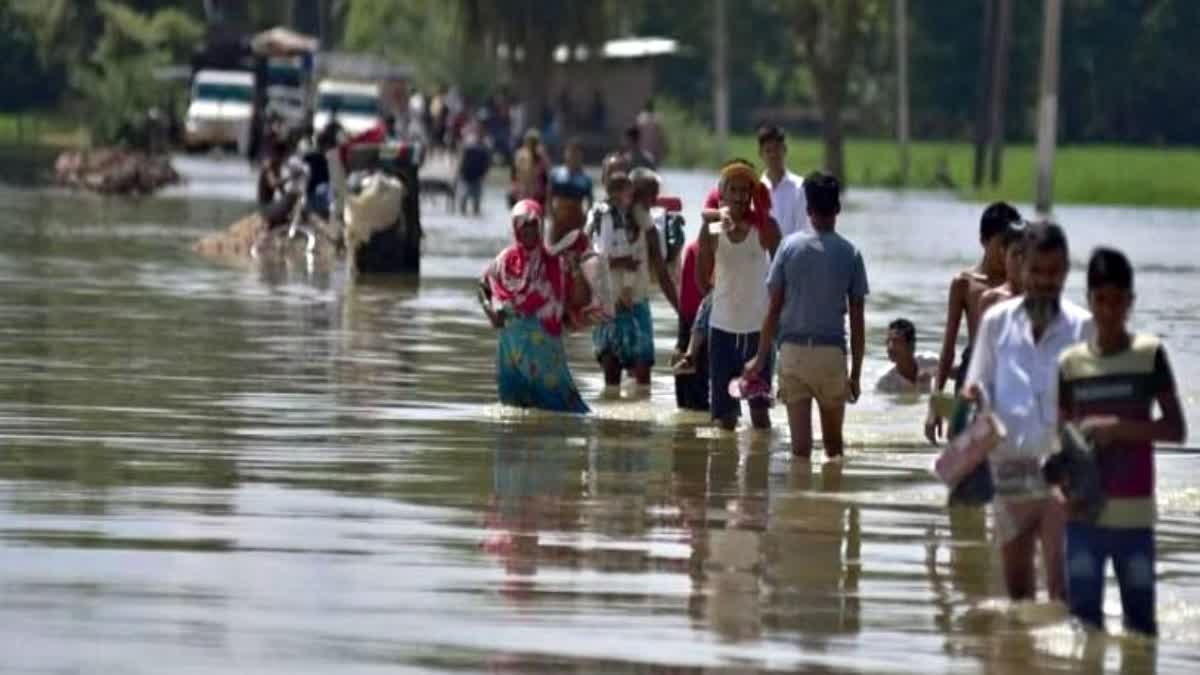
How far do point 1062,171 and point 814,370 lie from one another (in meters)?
66.1

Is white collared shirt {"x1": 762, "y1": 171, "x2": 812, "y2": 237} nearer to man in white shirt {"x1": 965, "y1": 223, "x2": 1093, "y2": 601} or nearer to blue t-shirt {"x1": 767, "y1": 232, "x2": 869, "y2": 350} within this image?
blue t-shirt {"x1": 767, "y1": 232, "x2": 869, "y2": 350}

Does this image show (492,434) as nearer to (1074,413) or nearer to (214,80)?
(1074,413)

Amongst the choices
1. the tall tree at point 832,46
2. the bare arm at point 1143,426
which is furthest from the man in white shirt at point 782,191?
the tall tree at point 832,46

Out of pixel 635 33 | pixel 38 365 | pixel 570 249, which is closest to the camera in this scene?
pixel 570 249

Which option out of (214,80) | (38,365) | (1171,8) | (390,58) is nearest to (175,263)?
(38,365)

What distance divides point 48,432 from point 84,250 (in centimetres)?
2193

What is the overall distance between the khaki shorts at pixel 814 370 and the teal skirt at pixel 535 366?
312cm

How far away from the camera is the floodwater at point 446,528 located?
1217cm

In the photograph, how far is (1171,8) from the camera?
128 metres

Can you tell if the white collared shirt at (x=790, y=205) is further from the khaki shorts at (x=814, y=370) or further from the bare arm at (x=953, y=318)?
the bare arm at (x=953, y=318)

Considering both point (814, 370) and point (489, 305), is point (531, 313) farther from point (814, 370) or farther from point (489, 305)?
point (814, 370)

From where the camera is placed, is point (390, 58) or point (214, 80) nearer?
point (214, 80)

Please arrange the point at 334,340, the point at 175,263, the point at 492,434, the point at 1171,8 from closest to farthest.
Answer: the point at 492,434
the point at 334,340
the point at 175,263
the point at 1171,8

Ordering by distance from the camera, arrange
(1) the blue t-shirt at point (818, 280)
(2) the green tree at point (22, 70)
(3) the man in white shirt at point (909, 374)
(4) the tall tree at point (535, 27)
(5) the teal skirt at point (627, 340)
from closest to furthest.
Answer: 1. (1) the blue t-shirt at point (818, 280)
2. (3) the man in white shirt at point (909, 374)
3. (5) the teal skirt at point (627, 340)
4. (4) the tall tree at point (535, 27)
5. (2) the green tree at point (22, 70)
